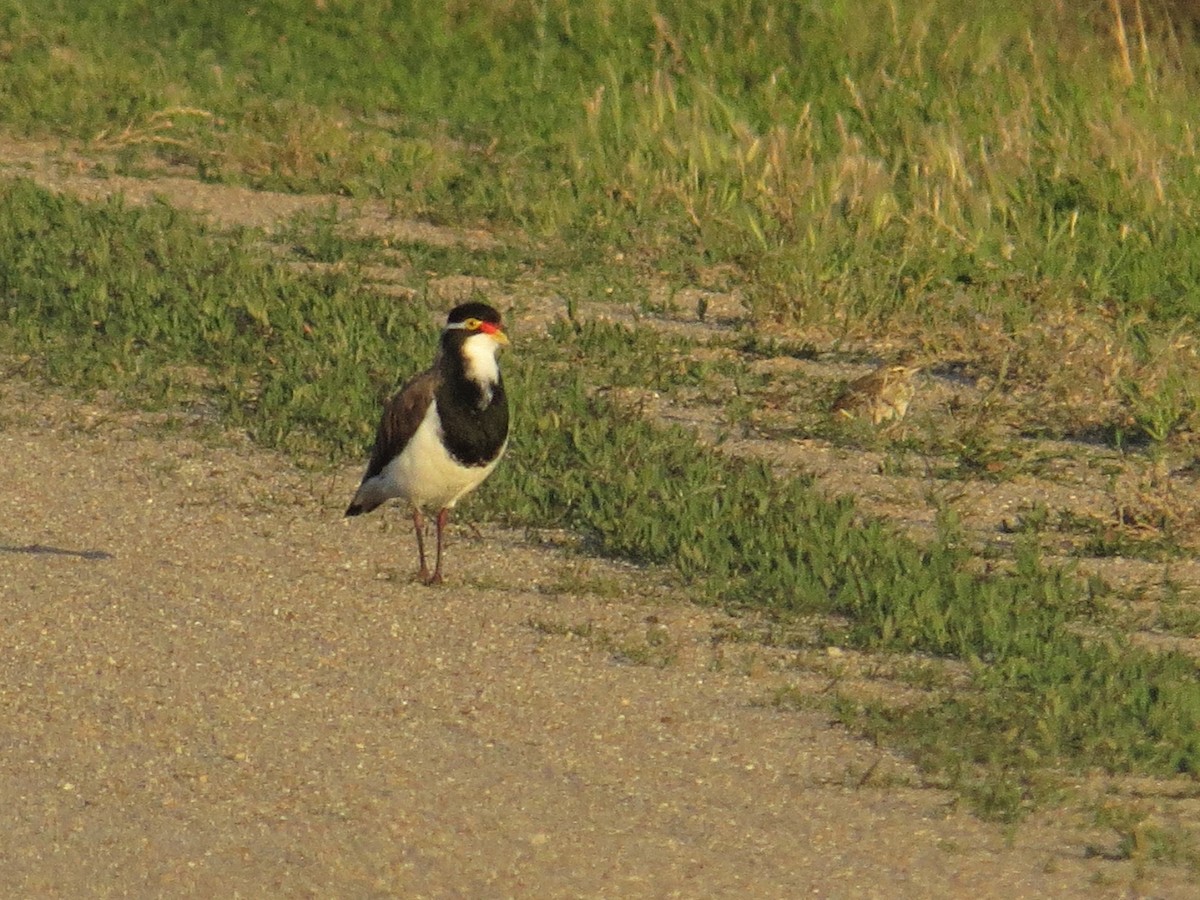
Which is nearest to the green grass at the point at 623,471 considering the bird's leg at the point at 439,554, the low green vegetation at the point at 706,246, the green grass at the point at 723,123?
the low green vegetation at the point at 706,246

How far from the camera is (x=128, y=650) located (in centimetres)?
699

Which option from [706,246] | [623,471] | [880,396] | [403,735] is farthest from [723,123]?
[403,735]

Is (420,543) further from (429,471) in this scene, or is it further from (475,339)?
(475,339)

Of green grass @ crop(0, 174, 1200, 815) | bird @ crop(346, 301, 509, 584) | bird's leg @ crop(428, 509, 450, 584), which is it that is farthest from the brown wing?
green grass @ crop(0, 174, 1200, 815)

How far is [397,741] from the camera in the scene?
6277 millimetres

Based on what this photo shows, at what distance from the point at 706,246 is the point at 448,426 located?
4.50 m

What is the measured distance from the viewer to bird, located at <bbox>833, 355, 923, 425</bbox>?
944 centimetres

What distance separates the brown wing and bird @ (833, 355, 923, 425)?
2229 millimetres

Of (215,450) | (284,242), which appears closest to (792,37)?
(284,242)

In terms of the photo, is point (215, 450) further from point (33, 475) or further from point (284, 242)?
point (284, 242)

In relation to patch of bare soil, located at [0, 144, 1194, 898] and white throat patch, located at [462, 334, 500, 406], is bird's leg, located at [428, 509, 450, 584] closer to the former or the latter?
patch of bare soil, located at [0, 144, 1194, 898]

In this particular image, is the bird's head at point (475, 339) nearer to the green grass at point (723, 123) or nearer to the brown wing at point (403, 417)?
the brown wing at point (403, 417)

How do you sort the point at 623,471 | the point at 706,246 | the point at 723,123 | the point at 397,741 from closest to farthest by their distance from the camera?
the point at 397,741
the point at 623,471
the point at 706,246
the point at 723,123

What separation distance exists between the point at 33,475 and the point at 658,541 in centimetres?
256
